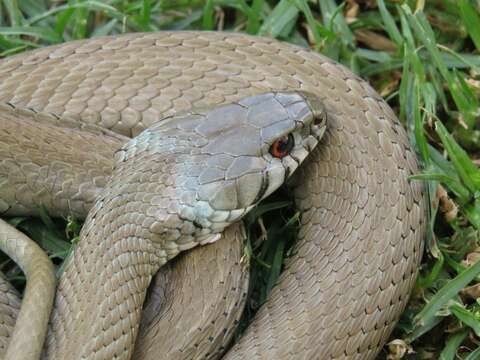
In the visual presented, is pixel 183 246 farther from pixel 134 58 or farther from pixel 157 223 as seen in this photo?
pixel 134 58

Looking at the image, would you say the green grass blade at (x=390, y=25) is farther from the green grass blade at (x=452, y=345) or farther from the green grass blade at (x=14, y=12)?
the green grass blade at (x=14, y=12)

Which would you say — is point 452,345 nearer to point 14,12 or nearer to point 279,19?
point 279,19

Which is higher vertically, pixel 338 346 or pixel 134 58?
pixel 134 58

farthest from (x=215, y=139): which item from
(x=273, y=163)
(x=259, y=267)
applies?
(x=259, y=267)

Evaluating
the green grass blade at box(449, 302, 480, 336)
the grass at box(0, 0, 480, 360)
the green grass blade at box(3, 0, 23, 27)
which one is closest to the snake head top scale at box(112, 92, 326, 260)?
the grass at box(0, 0, 480, 360)

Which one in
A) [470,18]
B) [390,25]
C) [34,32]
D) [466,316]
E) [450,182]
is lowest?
[466,316]

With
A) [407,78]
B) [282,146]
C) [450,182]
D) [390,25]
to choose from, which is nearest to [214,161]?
[282,146]

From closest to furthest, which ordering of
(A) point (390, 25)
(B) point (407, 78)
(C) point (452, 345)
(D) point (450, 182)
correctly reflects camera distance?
1. (C) point (452, 345)
2. (D) point (450, 182)
3. (B) point (407, 78)
4. (A) point (390, 25)

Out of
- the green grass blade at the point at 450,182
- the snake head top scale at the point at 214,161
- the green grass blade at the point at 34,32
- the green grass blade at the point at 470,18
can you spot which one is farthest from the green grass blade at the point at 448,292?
A: the green grass blade at the point at 34,32
